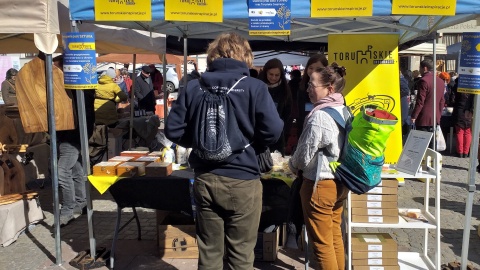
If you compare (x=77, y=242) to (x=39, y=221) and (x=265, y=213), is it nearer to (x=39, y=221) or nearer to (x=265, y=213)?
(x=39, y=221)

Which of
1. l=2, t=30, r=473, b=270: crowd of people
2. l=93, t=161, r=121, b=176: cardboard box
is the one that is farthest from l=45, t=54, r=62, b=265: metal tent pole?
l=2, t=30, r=473, b=270: crowd of people

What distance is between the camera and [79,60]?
12.5 ft

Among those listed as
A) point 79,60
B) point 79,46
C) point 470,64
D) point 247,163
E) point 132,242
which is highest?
point 79,46

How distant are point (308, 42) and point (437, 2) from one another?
4.83 m

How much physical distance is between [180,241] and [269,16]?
2118mm

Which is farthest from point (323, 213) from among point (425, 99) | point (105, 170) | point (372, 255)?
point (425, 99)

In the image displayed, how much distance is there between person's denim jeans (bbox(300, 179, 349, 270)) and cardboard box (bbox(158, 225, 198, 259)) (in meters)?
1.39

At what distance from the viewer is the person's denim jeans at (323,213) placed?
121 inches

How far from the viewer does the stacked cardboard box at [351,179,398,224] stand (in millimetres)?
3645

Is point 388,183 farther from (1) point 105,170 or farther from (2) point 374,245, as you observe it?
(1) point 105,170

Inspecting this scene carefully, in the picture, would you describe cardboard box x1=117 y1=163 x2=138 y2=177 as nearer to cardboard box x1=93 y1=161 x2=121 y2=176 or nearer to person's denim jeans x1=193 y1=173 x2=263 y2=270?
cardboard box x1=93 y1=161 x2=121 y2=176

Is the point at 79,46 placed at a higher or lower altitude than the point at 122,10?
lower

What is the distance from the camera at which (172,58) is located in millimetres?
13250

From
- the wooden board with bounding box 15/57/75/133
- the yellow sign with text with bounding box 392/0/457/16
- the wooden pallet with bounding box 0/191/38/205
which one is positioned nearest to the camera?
the yellow sign with text with bounding box 392/0/457/16
